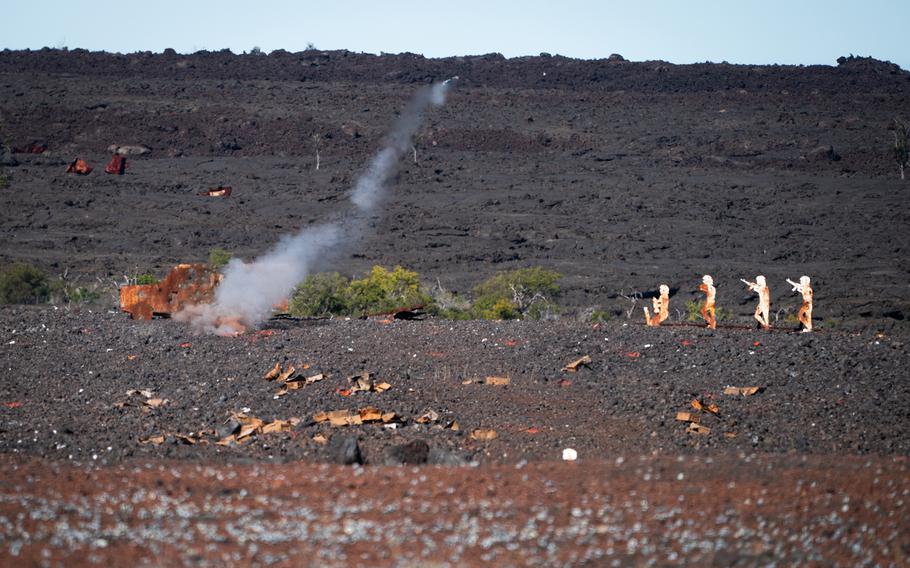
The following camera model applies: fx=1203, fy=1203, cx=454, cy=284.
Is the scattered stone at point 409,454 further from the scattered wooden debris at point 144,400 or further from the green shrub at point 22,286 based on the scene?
the green shrub at point 22,286

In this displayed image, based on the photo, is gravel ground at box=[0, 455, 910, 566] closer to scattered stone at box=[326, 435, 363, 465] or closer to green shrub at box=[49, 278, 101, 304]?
scattered stone at box=[326, 435, 363, 465]

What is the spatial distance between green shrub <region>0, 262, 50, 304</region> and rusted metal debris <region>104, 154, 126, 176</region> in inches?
1125

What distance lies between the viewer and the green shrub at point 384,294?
30.9 meters

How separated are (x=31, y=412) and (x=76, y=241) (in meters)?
36.7

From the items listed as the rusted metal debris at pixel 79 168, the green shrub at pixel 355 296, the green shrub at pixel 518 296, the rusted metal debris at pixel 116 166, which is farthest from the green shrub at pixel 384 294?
the rusted metal debris at pixel 79 168

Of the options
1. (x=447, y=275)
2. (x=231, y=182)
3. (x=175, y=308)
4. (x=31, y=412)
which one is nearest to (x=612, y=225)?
(x=447, y=275)

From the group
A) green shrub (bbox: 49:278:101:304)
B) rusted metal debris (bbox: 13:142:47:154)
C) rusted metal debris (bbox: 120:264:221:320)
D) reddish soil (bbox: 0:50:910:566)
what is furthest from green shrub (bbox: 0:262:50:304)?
rusted metal debris (bbox: 13:142:47:154)

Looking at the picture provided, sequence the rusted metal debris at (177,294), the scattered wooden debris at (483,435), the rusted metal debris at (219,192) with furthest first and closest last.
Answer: the rusted metal debris at (219,192)
the rusted metal debris at (177,294)
the scattered wooden debris at (483,435)

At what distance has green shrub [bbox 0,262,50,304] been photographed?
34812 mm

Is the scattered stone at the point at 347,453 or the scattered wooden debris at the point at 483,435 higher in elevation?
the scattered stone at the point at 347,453

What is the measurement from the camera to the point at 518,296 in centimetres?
3419

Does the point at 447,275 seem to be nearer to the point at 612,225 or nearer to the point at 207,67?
the point at 612,225

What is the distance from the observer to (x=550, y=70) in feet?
301

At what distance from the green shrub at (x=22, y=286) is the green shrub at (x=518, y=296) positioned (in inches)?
511
